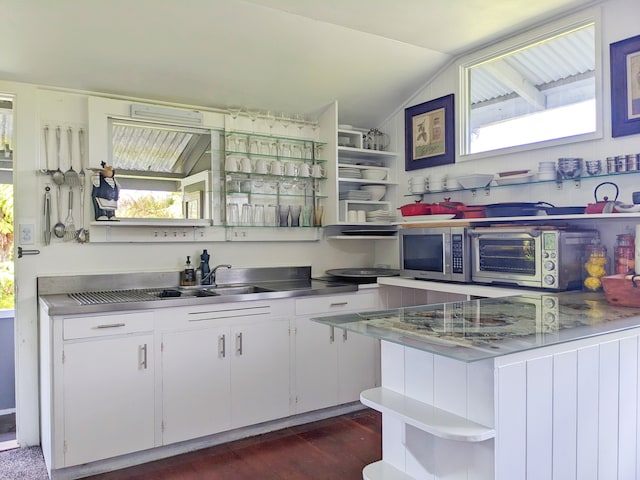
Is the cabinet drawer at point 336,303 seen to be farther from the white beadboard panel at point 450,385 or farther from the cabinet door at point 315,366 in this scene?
the white beadboard panel at point 450,385

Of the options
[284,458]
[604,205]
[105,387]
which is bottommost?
[284,458]

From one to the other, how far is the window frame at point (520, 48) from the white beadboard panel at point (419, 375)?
1.81 metres

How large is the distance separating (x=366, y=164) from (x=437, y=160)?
63 cm

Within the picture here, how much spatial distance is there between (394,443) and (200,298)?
1.45 m

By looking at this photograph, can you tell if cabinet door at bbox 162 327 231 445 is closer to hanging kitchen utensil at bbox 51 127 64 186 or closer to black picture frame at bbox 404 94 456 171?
hanging kitchen utensil at bbox 51 127 64 186

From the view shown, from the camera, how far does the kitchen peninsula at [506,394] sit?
1364 mm

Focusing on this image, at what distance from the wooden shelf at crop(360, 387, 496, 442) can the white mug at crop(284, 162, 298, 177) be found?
2.14 meters

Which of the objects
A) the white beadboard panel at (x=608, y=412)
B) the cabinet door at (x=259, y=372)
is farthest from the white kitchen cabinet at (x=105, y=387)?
the white beadboard panel at (x=608, y=412)

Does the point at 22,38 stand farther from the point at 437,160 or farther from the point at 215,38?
the point at 437,160

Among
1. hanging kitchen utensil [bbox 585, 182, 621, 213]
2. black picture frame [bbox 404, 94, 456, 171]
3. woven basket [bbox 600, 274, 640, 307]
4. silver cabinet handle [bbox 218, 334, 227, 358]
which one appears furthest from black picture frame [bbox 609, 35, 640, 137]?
silver cabinet handle [bbox 218, 334, 227, 358]

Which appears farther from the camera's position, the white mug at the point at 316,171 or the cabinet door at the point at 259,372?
the white mug at the point at 316,171

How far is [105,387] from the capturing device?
248 cm

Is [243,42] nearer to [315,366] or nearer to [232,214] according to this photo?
[232,214]

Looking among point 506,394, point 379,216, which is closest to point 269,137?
point 379,216
